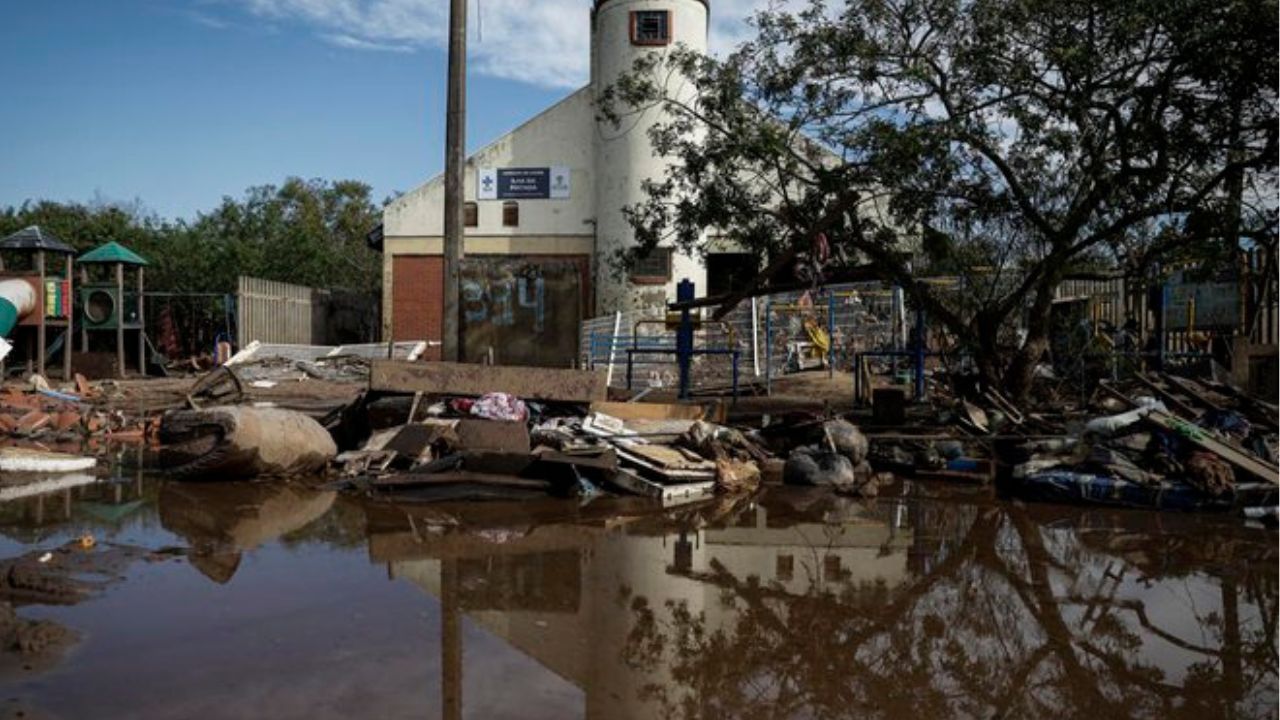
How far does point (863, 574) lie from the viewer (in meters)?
5.86

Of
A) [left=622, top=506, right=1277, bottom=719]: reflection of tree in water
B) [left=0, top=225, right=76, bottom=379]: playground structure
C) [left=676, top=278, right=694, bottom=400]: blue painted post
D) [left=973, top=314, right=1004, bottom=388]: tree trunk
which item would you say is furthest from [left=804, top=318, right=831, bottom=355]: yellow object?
[left=0, top=225, right=76, bottom=379]: playground structure

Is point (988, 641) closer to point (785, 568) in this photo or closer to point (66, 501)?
point (785, 568)

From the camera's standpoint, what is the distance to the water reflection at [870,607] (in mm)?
3896

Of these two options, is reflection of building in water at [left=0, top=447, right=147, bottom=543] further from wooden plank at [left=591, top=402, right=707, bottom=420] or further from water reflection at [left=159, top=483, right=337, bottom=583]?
wooden plank at [left=591, top=402, right=707, bottom=420]

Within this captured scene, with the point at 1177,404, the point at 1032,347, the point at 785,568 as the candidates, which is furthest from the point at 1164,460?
the point at 785,568

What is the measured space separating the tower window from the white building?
0.03 m

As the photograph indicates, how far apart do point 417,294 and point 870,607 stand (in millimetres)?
23617

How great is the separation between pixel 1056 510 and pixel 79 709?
23.6 feet

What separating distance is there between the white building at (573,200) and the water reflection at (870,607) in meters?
18.2

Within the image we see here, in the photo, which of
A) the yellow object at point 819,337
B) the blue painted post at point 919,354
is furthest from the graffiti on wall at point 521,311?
the yellow object at point 819,337

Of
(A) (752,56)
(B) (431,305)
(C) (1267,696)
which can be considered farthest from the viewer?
(B) (431,305)

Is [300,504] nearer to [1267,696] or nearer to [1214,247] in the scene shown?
[1267,696]

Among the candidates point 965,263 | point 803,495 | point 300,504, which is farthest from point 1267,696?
point 965,263

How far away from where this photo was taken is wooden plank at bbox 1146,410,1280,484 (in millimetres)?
7934
